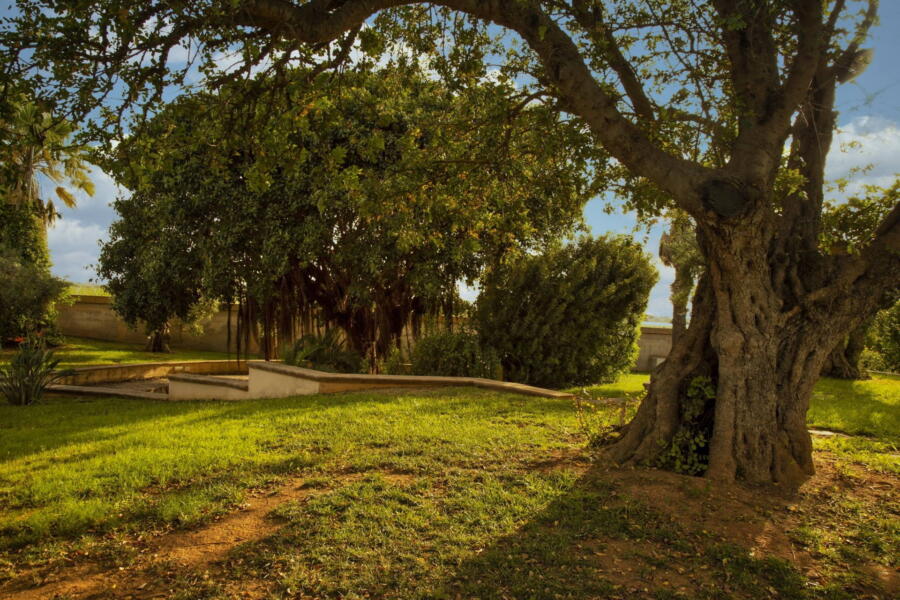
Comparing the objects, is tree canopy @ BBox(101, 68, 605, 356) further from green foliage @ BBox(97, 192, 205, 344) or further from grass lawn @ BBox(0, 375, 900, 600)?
grass lawn @ BBox(0, 375, 900, 600)

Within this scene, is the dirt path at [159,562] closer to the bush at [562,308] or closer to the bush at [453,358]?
the bush at [453,358]

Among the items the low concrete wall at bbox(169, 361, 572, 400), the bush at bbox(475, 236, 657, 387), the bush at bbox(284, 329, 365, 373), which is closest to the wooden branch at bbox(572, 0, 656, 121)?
the low concrete wall at bbox(169, 361, 572, 400)

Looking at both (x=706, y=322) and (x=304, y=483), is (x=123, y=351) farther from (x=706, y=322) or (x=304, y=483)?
(x=706, y=322)

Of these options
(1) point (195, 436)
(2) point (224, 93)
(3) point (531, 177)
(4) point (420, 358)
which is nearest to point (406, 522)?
(1) point (195, 436)

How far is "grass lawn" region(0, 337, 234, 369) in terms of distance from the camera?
20.5 meters

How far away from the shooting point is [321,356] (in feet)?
43.5

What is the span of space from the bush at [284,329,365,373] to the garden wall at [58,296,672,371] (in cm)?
1446

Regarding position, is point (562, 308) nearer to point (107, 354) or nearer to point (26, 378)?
point (26, 378)

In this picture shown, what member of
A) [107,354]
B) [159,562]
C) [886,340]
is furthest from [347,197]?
[886,340]

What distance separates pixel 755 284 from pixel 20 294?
2355 centimetres

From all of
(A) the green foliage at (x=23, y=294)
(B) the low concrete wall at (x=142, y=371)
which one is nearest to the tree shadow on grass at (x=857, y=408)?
(B) the low concrete wall at (x=142, y=371)

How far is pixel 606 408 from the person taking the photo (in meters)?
7.88

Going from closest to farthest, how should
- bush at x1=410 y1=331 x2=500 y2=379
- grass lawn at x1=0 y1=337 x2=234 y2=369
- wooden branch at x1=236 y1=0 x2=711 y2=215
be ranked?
wooden branch at x1=236 y1=0 x2=711 y2=215, bush at x1=410 y1=331 x2=500 y2=379, grass lawn at x1=0 y1=337 x2=234 y2=369

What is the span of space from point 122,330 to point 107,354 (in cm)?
498
